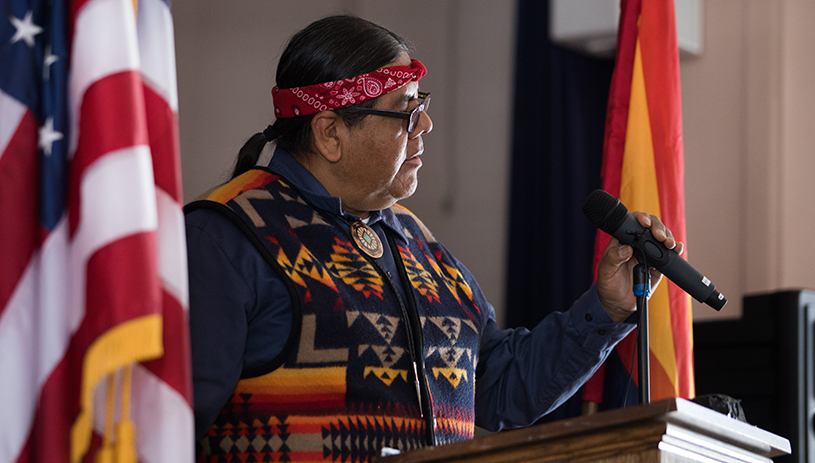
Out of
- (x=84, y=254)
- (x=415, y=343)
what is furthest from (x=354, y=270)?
(x=84, y=254)

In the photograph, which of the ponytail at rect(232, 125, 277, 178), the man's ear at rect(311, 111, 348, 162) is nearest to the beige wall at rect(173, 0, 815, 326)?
the ponytail at rect(232, 125, 277, 178)

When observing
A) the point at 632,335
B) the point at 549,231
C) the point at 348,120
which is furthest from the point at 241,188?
the point at 549,231

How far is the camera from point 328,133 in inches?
69.6

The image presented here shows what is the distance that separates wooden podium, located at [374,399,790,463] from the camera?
0.96 metres

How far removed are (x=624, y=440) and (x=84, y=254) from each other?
0.67 meters

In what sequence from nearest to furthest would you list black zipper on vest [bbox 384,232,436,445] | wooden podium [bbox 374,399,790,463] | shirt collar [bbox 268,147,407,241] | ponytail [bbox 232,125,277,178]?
1. wooden podium [bbox 374,399,790,463]
2. black zipper on vest [bbox 384,232,436,445]
3. shirt collar [bbox 268,147,407,241]
4. ponytail [bbox 232,125,277,178]

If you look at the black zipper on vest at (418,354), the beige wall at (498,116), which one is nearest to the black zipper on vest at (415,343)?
the black zipper on vest at (418,354)

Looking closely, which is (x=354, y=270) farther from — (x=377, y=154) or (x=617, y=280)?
(x=617, y=280)

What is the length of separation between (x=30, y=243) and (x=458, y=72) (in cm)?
314

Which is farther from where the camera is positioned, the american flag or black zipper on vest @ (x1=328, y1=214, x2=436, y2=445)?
black zipper on vest @ (x1=328, y1=214, x2=436, y2=445)

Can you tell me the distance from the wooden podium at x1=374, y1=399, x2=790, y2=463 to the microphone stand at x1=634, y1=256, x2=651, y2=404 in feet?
1.16

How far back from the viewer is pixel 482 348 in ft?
6.40

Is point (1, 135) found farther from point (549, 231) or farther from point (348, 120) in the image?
point (549, 231)

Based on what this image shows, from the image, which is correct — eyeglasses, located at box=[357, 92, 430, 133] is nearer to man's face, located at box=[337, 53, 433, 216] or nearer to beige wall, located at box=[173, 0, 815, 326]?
man's face, located at box=[337, 53, 433, 216]
